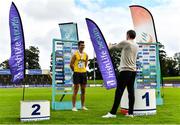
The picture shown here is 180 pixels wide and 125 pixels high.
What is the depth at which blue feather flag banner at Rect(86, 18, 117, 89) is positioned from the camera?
456 inches

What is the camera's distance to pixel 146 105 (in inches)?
375

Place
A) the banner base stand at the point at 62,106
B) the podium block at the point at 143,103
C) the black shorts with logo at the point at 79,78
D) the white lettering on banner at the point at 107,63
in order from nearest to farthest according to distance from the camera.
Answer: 1. the podium block at the point at 143,103
2. the black shorts with logo at the point at 79,78
3. the banner base stand at the point at 62,106
4. the white lettering on banner at the point at 107,63

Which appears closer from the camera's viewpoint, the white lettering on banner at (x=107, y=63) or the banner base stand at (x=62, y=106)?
the banner base stand at (x=62, y=106)

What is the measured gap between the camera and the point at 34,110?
820 centimetres

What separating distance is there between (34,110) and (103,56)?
12.8 ft

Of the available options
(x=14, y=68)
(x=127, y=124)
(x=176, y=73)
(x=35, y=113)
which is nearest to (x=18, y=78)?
(x=14, y=68)

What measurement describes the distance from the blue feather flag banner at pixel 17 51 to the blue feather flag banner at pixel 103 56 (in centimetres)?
240

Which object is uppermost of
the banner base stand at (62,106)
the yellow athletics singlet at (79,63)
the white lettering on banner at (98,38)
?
the white lettering on banner at (98,38)

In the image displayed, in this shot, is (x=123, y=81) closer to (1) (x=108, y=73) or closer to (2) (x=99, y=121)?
(2) (x=99, y=121)

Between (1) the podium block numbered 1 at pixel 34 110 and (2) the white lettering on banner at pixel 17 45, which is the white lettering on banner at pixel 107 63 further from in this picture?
(1) the podium block numbered 1 at pixel 34 110

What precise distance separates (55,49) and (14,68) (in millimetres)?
1914

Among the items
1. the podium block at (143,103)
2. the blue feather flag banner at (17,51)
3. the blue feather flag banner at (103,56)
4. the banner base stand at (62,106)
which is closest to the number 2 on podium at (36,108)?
the blue feather flag banner at (17,51)

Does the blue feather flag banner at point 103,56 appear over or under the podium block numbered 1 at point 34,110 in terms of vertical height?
over

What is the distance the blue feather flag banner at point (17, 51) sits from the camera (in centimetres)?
990
